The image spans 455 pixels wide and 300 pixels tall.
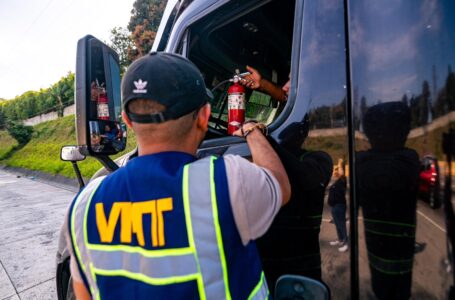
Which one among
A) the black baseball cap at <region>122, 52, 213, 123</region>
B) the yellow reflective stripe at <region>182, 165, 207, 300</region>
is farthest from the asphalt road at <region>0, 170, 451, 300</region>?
the black baseball cap at <region>122, 52, 213, 123</region>

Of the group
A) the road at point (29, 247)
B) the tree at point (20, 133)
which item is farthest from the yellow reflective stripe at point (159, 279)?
the tree at point (20, 133)

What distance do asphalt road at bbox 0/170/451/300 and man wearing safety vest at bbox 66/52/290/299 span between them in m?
0.26

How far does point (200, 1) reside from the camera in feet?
4.95

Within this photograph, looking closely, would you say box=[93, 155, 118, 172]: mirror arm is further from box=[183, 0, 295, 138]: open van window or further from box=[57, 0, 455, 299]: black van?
box=[57, 0, 455, 299]: black van

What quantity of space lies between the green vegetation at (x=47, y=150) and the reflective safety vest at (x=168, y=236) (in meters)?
11.9

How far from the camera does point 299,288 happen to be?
107 centimetres

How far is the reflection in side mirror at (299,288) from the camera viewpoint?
3.40ft

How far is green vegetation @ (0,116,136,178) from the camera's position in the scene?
574 inches

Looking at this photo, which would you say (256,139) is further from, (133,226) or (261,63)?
(261,63)

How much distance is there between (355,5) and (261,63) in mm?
1652

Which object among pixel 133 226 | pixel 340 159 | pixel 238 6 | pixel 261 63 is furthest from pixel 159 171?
pixel 261 63

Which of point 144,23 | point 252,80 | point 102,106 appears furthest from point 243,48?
point 144,23

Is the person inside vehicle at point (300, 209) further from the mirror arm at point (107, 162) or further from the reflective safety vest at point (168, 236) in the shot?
the mirror arm at point (107, 162)

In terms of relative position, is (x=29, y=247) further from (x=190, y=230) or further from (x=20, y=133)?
(x=20, y=133)
